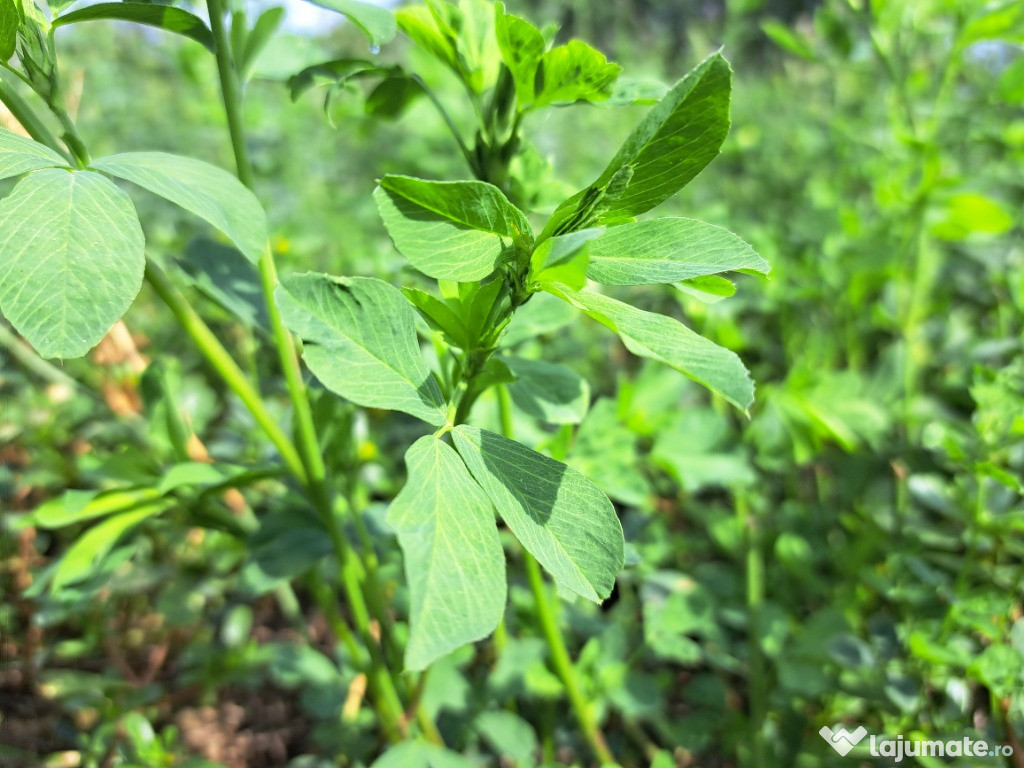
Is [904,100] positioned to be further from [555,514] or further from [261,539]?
[261,539]

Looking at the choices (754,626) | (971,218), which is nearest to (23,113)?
(754,626)

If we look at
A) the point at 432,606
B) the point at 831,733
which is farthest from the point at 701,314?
the point at 432,606

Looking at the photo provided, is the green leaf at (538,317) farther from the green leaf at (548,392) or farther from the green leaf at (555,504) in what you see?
the green leaf at (555,504)

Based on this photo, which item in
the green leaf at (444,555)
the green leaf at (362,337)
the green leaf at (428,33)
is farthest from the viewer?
the green leaf at (428,33)

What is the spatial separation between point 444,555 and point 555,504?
13 cm

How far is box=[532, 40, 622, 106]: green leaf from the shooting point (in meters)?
0.67

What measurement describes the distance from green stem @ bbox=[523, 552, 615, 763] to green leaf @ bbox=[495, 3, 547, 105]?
54 cm

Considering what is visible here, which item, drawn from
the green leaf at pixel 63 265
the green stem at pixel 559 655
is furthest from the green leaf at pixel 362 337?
the green stem at pixel 559 655

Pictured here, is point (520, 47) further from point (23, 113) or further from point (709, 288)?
point (23, 113)

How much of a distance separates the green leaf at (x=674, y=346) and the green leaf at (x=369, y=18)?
0.97 ft

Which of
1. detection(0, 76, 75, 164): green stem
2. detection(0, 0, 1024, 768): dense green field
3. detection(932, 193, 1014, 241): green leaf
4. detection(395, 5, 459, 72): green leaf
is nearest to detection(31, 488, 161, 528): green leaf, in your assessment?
detection(0, 0, 1024, 768): dense green field

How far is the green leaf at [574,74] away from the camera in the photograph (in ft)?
2.19

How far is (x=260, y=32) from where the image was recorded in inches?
33.8

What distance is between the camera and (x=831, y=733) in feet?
4.04
